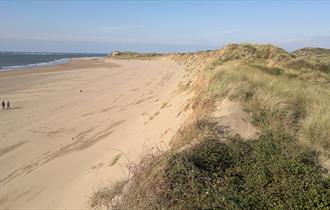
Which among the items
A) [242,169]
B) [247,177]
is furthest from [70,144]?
[247,177]

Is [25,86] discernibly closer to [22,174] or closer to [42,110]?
[42,110]

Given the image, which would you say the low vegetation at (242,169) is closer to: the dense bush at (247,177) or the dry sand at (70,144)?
the dense bush at (247,177)

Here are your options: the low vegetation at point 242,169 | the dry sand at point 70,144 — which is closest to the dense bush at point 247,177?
the low vegetation at point 242,169

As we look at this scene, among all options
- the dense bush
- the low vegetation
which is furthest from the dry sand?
the dense bush

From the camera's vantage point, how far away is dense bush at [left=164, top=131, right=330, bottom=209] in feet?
17.7

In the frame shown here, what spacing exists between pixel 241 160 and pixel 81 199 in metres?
3.24

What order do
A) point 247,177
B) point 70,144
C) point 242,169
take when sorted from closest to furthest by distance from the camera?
point 247,177 < point 242,169 < point 70,144

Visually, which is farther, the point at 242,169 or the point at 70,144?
the point at 70,144

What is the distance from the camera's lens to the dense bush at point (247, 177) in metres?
5.39

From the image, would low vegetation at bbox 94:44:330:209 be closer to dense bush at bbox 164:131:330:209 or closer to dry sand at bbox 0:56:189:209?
dense bush at bbox 164:131:330:209

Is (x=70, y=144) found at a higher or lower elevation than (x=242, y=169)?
lower

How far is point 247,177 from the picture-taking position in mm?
5992

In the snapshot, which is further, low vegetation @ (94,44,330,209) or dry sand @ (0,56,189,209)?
dry sand @ (0,56,189,209)

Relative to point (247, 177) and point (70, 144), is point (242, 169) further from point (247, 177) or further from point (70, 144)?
point (70, 144)
